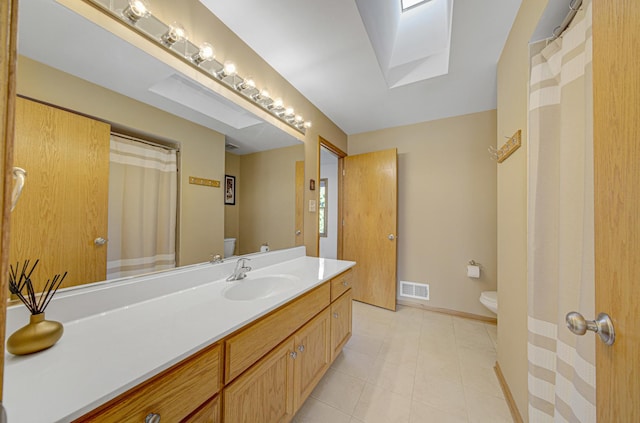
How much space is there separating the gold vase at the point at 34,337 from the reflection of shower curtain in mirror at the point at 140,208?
297 mm

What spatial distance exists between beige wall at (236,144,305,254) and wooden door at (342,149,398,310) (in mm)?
1100

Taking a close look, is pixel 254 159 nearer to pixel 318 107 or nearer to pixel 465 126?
pixel 318 107

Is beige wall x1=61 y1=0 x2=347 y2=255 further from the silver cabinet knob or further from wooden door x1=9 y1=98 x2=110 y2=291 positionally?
the silver cabinet knob

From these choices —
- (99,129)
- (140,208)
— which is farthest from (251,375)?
(99,129)

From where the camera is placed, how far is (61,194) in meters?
0.80

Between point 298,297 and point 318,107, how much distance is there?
6.59 feet

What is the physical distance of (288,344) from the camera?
3.53 ft

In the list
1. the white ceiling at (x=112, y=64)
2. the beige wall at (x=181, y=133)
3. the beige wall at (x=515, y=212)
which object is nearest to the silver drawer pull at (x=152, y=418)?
the beige wall at (x=181, y=133)

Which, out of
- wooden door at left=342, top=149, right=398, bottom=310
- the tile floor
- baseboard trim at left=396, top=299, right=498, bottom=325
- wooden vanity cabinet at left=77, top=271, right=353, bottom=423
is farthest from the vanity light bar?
baseboard trim at left=396, top=299, right=498, bottom=325

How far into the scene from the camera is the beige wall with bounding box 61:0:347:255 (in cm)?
103

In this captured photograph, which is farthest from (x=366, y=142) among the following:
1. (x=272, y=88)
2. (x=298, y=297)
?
(x=298, y=297)

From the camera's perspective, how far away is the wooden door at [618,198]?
0.41 meters

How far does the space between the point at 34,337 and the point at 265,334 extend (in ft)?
2.19

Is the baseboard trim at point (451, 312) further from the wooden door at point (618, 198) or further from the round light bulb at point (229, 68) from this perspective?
the round light bulb at point (229, 68)
